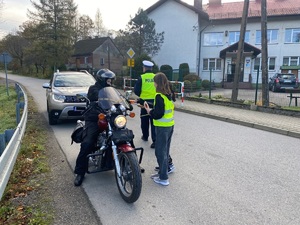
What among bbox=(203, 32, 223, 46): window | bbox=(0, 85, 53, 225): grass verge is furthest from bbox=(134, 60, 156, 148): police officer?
bbox=(203, 32, 223, 46): window

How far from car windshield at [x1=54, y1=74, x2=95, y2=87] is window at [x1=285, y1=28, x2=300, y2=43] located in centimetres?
2730

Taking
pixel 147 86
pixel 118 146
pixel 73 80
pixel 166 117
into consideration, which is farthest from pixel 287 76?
pixel 118 146

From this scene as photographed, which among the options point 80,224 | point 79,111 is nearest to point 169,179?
point 80,224

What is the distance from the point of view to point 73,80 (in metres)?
9.18

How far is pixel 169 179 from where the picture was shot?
14.3 feet

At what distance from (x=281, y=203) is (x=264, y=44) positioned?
33.0 ft

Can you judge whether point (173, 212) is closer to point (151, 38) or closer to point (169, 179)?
point (169, 179)

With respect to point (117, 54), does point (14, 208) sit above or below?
below

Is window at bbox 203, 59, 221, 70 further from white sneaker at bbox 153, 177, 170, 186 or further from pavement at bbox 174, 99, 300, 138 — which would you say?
white sneaker at bbox 153, 177, 170, 186

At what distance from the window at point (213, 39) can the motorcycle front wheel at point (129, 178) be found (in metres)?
30.7

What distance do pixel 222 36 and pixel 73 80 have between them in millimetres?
26505

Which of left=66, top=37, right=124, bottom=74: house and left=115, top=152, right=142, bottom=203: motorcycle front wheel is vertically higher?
left=66, top=37, right=124, bottom=74: house

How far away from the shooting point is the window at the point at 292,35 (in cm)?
2861

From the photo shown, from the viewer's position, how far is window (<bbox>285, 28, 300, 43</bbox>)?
28.6 m
